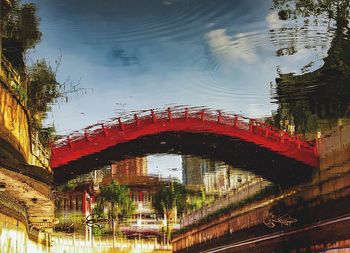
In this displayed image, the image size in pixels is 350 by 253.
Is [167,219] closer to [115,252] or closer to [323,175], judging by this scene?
[115,252]

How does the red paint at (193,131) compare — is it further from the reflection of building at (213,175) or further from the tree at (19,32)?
the tree at (19,32)

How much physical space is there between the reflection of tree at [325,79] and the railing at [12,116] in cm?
631

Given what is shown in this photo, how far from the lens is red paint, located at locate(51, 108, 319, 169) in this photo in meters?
20.1

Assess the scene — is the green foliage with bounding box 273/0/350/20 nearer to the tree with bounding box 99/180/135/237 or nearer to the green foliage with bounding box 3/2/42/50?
the green foliage with bounding box 3/2/42/50

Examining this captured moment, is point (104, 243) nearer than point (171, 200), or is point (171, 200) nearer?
point (104, 243)

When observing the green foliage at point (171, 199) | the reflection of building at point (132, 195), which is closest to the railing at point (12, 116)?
the reflection of building at point (132, 195)

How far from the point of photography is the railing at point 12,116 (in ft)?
31.2

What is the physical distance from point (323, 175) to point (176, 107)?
5.17 meters

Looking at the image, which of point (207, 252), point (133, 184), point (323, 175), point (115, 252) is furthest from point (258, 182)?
point (133, 184)

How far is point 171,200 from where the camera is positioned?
50.4 meters

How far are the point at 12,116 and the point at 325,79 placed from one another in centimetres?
1043

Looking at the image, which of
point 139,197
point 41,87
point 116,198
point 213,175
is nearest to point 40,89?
point 41,87

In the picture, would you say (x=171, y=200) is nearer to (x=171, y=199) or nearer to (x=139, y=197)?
(x=171, y=199)

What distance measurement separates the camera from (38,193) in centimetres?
1053
